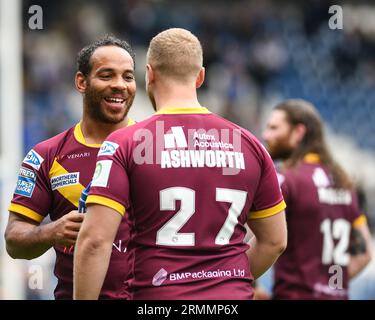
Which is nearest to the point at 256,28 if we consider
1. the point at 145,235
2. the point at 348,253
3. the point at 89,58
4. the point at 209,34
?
the point at 209,34

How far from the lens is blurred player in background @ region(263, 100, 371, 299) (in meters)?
7.32

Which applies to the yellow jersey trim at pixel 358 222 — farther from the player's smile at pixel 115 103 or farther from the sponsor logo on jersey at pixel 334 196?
the player's smile at pixel 115 103

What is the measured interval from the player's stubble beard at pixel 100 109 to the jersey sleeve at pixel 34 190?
0.38 m

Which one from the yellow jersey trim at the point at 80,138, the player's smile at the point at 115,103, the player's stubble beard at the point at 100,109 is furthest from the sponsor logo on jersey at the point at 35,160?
the player's smile at the point at 115,103

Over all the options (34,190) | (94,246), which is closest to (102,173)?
(94,246)

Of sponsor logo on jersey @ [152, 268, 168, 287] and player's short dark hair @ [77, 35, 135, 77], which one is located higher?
player's short dark hair @ [77, 35, 135, 77]

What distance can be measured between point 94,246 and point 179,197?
47cm

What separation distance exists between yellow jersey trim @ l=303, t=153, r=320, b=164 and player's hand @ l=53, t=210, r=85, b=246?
3219 mm

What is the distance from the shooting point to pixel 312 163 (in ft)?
24.6

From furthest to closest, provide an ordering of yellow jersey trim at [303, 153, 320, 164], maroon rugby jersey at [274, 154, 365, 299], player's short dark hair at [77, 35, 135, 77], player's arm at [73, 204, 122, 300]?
yellow jersey trim at [303, 153, 320, 164] → maroon rugby jersey at [274, 154, 365, 299] → player's short dark hair at [77, 35, 135, 77] → player's arm at [73, 204, 122, 300]

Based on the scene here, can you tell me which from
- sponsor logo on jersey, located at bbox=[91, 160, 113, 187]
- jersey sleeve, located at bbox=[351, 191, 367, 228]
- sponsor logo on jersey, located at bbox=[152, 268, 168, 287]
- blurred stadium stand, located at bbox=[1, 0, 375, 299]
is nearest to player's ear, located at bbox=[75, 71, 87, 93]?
sponsor logo on jersey, located at bbox=[91, 160, 113, 187]

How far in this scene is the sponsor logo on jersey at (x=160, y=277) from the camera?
14.1 feet

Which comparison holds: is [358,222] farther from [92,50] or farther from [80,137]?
[92,50]

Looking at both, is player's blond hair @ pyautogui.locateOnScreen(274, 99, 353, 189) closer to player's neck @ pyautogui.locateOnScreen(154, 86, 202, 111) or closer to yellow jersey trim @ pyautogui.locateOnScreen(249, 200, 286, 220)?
yellow jersey trim @ pyautogui.locateOnScreen(249, 200, 286, 220)
